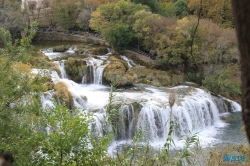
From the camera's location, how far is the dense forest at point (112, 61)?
5484 millimetres

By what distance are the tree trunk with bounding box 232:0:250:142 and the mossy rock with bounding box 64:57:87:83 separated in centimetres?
2151

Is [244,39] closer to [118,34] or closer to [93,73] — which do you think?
[93,73]

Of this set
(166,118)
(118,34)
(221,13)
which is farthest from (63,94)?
(221,13)

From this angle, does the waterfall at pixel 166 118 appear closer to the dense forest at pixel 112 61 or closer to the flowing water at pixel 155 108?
the flowing water at pixel 155 108

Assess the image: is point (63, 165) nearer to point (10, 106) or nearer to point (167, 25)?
point (10, 106)

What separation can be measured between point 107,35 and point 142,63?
4.31m

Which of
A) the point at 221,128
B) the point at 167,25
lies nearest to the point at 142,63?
the point at 167,25

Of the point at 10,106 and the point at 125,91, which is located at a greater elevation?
the point at 10,106

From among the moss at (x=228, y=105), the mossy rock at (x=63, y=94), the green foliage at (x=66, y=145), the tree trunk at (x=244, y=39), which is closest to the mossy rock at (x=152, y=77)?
the moss at (x=228, y=105)

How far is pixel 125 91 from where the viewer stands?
68.2 feet

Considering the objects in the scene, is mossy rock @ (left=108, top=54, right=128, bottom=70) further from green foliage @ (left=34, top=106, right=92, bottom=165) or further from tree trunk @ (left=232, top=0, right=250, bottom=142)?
tree trunk @ (left=232, top=0, right=250, bottom=142)

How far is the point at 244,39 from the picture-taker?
1667 millimetres

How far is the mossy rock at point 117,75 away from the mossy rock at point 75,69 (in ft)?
5.71

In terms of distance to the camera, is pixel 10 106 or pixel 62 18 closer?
pixel 10 106
